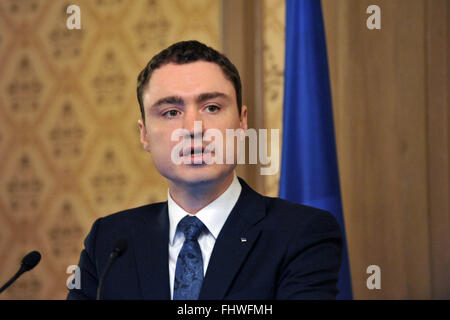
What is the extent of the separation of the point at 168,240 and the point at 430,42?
1.65 metres

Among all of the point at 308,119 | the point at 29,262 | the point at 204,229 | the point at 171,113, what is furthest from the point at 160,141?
the point at 308,119

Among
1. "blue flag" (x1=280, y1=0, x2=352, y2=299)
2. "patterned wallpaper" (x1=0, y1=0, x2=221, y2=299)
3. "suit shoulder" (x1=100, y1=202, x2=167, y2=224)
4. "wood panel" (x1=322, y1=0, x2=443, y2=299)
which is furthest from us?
"patterned wallpaper" (x1=0, y1=0, x2=221, y2=299)

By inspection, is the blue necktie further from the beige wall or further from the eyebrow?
the beige wall

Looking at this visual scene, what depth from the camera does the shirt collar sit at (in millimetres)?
1568

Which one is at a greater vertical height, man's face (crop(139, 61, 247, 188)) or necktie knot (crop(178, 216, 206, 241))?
man's face (crop(139, 61, 247, 188))

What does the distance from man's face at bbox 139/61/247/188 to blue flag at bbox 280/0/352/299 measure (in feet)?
2.53

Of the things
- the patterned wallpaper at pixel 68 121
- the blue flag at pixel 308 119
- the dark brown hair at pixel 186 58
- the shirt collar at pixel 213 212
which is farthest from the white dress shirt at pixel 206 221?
the patterned wallpaper at pixel 68 121

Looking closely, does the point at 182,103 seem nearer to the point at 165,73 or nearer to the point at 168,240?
the point at 165,73

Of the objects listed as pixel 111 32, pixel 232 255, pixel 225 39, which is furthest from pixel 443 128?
pixel 111 32

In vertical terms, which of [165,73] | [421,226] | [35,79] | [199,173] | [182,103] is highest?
[35,79]

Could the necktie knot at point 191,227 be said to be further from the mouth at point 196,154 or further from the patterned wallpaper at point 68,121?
the patterned wallpaper at point 68,121

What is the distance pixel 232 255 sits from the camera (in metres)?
1.48

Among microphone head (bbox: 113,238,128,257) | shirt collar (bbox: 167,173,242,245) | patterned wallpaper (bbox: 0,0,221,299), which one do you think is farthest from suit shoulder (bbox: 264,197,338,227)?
patterned wallpaper (bbox: 0,0,221,299)

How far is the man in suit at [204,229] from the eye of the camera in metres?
1.45
